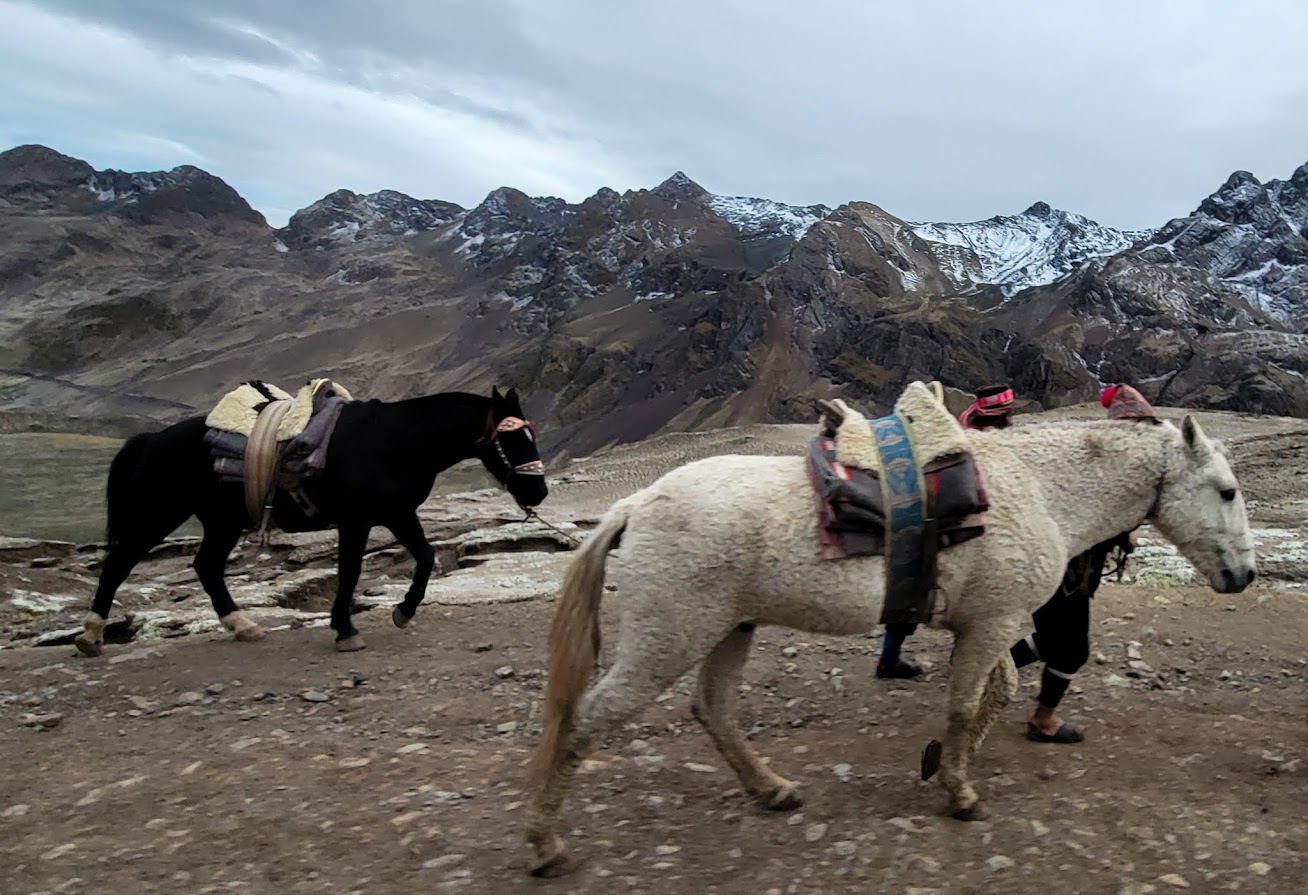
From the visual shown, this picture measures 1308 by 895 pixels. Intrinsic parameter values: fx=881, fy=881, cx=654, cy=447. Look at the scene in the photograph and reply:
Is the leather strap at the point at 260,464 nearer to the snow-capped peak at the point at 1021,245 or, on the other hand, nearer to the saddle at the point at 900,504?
the saddle at the point at 900,504

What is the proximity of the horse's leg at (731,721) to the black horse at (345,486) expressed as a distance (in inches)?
132

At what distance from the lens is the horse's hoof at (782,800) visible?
13.3 ft

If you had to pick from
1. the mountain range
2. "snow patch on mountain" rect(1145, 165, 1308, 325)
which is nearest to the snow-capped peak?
the mountain range

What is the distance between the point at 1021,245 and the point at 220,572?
156433 millimetres

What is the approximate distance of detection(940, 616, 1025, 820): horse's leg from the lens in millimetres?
3779

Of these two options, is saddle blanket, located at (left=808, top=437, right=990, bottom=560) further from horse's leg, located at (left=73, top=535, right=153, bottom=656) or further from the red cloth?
horse's leg, located at (left=73, top=535, right=153, bottom=656)

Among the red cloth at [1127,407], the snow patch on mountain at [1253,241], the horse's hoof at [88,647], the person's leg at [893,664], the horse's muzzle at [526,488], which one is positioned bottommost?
the horse's hoof at [88,647]

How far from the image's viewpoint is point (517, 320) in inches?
5512

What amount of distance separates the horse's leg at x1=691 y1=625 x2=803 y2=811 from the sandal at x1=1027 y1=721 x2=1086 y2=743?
154 centimetres

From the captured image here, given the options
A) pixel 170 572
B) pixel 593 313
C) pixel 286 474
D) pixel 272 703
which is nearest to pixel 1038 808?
pixel 272 703

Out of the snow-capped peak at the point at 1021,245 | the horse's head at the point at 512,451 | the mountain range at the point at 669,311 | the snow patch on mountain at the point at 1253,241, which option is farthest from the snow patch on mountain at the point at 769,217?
the horse's head at the point at 512,451

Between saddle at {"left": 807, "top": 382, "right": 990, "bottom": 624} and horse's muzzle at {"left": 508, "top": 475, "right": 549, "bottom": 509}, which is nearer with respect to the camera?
saddle at {"left": 807, "top": 382, "right": 990, "bottom": 624}

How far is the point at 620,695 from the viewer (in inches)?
142

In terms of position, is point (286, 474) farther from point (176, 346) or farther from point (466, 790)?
point (176, 346)
